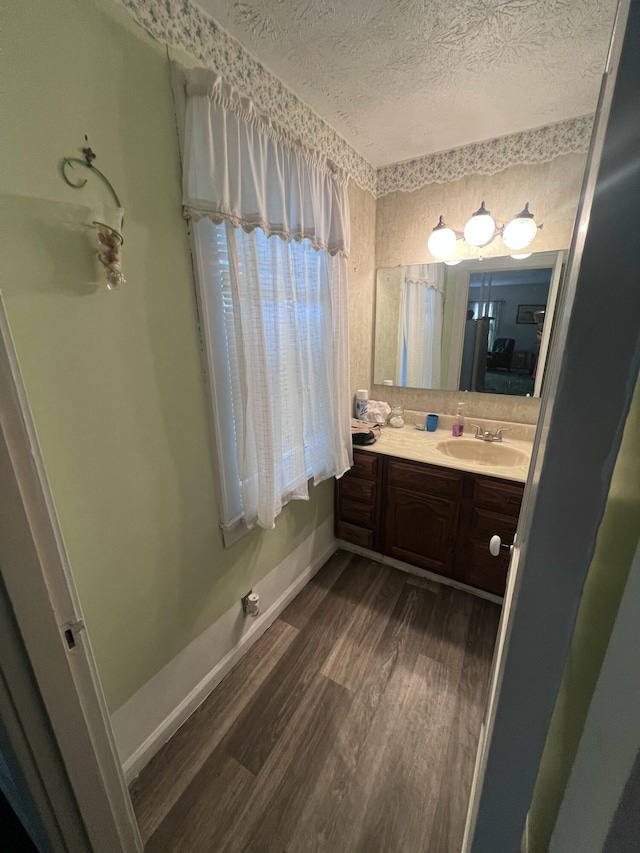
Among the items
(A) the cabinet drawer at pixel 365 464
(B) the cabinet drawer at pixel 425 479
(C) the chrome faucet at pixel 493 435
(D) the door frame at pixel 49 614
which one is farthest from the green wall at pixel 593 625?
(C) the chrome faucet at pixel 493 435

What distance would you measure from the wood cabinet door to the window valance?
4.60ft

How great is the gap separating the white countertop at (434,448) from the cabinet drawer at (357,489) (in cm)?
22

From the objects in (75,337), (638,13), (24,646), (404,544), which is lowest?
(404,544)

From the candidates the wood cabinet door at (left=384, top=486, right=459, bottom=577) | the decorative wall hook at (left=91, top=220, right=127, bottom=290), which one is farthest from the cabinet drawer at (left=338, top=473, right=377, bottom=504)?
the decorative wall hook at (left=91, top=220, right=127, bottom=290)

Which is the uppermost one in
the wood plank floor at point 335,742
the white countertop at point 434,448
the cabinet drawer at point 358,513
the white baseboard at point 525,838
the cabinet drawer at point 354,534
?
the white countertop at point 434,448

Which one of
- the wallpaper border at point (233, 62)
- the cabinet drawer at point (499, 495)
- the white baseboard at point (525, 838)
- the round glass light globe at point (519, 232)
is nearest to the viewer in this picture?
the white baseboard at point (525, 838)

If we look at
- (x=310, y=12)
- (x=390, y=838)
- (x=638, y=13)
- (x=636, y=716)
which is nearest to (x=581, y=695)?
(x=636, y=716)

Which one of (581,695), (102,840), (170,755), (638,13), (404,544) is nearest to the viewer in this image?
(638,13)

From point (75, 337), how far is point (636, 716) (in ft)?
3.84

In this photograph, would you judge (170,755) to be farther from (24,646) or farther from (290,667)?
(24,646)

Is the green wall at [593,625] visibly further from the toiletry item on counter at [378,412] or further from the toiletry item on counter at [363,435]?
the toiletry item on counter at [378,412]

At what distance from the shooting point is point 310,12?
3.35ft

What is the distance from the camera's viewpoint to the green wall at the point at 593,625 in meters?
0.30

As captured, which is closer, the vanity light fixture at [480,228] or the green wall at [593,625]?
the green wall at [593,625]
